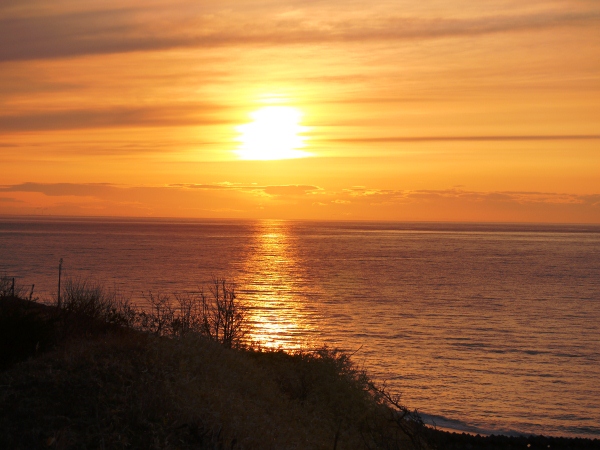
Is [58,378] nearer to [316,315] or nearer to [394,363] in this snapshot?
[394,363]

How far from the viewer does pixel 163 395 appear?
1227cm

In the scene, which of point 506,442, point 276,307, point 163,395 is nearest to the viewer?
point 163,395

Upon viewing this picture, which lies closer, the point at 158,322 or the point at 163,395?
the point at 163,395

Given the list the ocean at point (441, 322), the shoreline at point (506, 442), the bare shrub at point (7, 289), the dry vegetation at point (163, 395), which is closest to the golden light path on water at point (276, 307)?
the ocean at point (441, 322)

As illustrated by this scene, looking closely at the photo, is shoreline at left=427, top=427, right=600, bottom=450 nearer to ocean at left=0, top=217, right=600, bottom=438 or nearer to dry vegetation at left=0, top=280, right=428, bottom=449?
ocean at left=0, top=217, right=600, bottom=438

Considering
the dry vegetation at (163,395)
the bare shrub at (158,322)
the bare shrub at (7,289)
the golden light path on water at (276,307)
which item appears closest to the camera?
the dry vegetation at (163,395)

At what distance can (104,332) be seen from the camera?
1928cm

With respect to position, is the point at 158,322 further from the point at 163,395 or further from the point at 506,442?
the point at 506,442

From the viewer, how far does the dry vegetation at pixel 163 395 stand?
11086 mm

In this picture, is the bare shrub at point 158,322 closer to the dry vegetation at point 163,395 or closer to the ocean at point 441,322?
the dry vegetation at point 163,395

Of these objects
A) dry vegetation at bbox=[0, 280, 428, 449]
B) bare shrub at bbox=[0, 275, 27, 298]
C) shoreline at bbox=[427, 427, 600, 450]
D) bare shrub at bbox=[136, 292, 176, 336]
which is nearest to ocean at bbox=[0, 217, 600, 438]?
shoreline at bbox=[427, 427, 600, 450]

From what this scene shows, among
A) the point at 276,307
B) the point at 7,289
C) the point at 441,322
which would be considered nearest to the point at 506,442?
the point at 7,289

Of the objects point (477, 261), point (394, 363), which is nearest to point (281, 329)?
point (394, 363)

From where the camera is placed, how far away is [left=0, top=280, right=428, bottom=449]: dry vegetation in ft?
36.4
